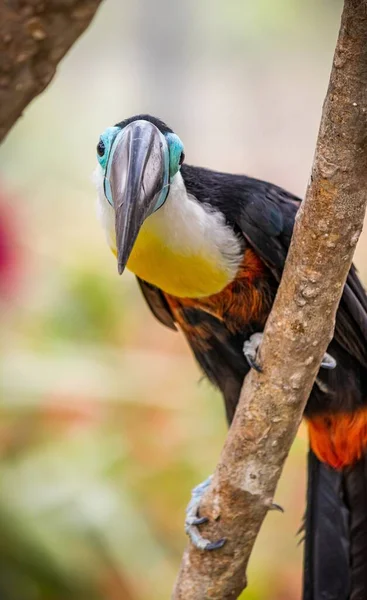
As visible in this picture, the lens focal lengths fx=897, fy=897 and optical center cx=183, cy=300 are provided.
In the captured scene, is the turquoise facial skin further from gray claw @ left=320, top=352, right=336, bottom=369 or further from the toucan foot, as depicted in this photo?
the toucan foot

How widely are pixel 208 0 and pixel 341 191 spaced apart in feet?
12.1

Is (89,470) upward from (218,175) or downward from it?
downward

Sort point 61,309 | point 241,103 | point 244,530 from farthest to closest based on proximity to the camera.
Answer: point 241,103, point 61,309, point 244,530

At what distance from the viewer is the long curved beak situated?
140cm

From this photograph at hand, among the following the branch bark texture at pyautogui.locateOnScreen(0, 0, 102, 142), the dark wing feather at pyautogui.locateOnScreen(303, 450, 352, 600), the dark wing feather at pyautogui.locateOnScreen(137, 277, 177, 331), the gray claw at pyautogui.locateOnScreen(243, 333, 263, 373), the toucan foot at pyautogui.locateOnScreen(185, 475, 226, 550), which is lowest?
the dark wing feather at pyautogui.locateOnScreen(303, 450, 352, 600)

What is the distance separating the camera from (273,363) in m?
1.51

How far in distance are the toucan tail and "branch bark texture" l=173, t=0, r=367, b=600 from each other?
32 cm

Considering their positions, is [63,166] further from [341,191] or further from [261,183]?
[341,191]

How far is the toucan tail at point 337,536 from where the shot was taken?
1.96 meters

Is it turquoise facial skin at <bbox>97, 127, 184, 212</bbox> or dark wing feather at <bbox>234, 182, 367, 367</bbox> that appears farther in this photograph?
dark wing feather at <bbox>234, 182, 367, 367</bbox>

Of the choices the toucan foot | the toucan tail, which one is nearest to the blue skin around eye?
the toucan foot

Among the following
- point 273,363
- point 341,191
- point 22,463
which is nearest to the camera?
point 341,191

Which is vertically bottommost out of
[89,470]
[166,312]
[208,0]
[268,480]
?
[89,470]

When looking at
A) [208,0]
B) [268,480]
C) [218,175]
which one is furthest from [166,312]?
[208,0]
